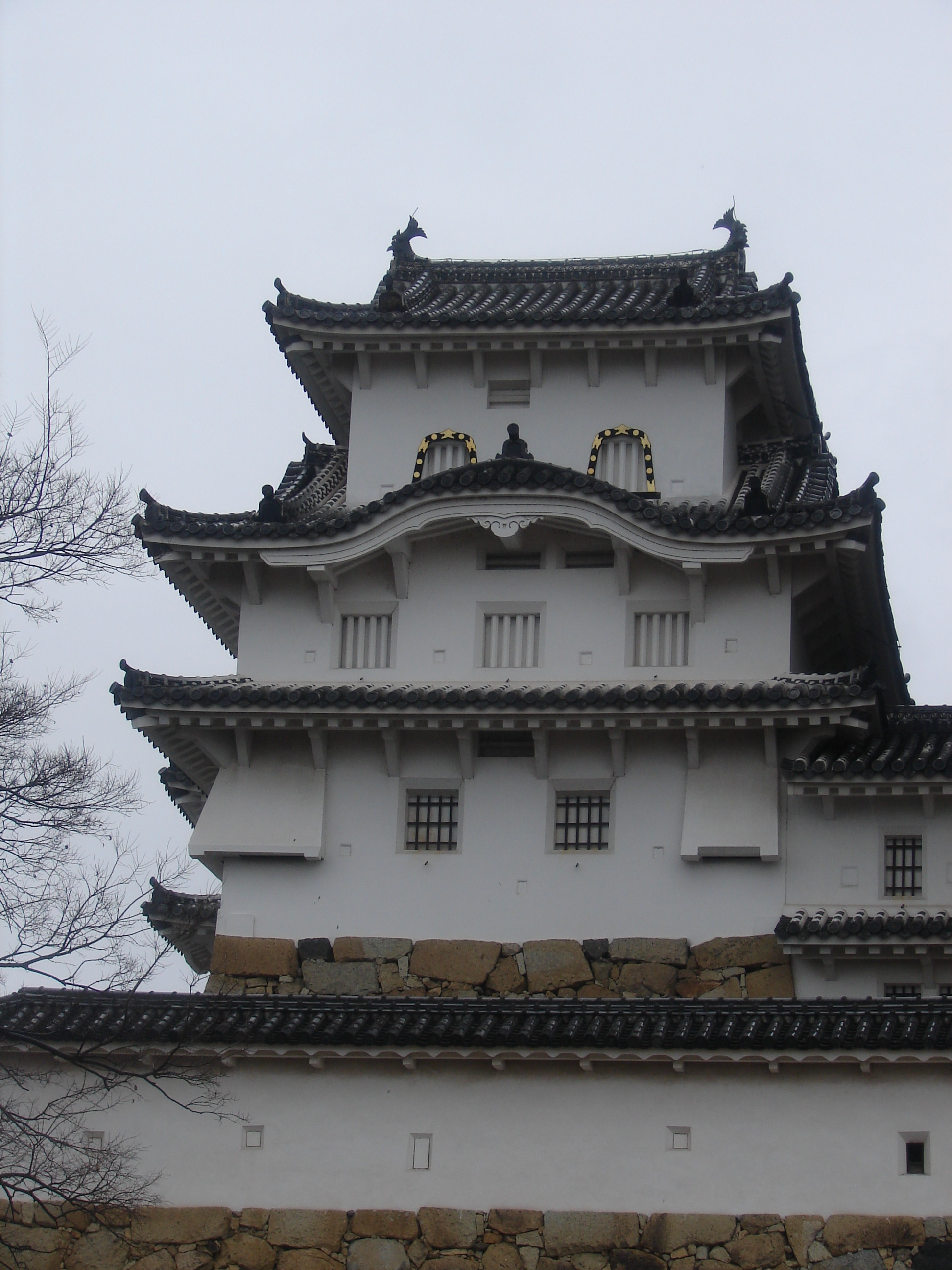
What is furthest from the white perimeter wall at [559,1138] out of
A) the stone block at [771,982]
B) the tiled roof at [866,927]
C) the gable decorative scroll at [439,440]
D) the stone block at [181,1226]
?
the gable decorative scroll at [439,440]

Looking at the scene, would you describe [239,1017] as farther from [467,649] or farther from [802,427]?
[802,427]

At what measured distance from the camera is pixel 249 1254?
19.4 m

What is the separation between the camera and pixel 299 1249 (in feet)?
63.4

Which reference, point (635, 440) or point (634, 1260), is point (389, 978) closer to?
point (634, 1260)

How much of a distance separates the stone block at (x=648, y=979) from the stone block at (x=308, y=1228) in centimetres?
535

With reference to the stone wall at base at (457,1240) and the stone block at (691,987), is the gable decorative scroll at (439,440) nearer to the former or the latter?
the stone block at (691,987)

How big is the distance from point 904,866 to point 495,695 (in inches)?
225

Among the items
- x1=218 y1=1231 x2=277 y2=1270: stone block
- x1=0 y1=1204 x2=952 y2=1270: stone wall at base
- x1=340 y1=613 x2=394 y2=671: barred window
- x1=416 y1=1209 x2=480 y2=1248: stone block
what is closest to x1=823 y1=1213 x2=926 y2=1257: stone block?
x1=0 y1=1204 x2=952 y2=1270: stone wall at base

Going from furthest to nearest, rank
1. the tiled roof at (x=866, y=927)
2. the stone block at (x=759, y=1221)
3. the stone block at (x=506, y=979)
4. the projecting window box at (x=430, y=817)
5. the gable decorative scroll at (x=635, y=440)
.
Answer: the gable decorative scroll at (x=635, y=440) → the projecting window box at (x=430, y=817) → the stone block at (x=506, y=979) → the tiled roof at (x=866, y=927) → the stone block at (x=759, y=1221)

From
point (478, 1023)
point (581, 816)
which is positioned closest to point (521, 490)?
point (581, 816)

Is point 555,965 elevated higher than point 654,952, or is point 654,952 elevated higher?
point 654,952

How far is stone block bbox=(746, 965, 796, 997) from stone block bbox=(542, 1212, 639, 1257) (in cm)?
484

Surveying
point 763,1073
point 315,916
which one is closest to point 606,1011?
point 763,1073

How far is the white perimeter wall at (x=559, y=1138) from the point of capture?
1858 centimetres
